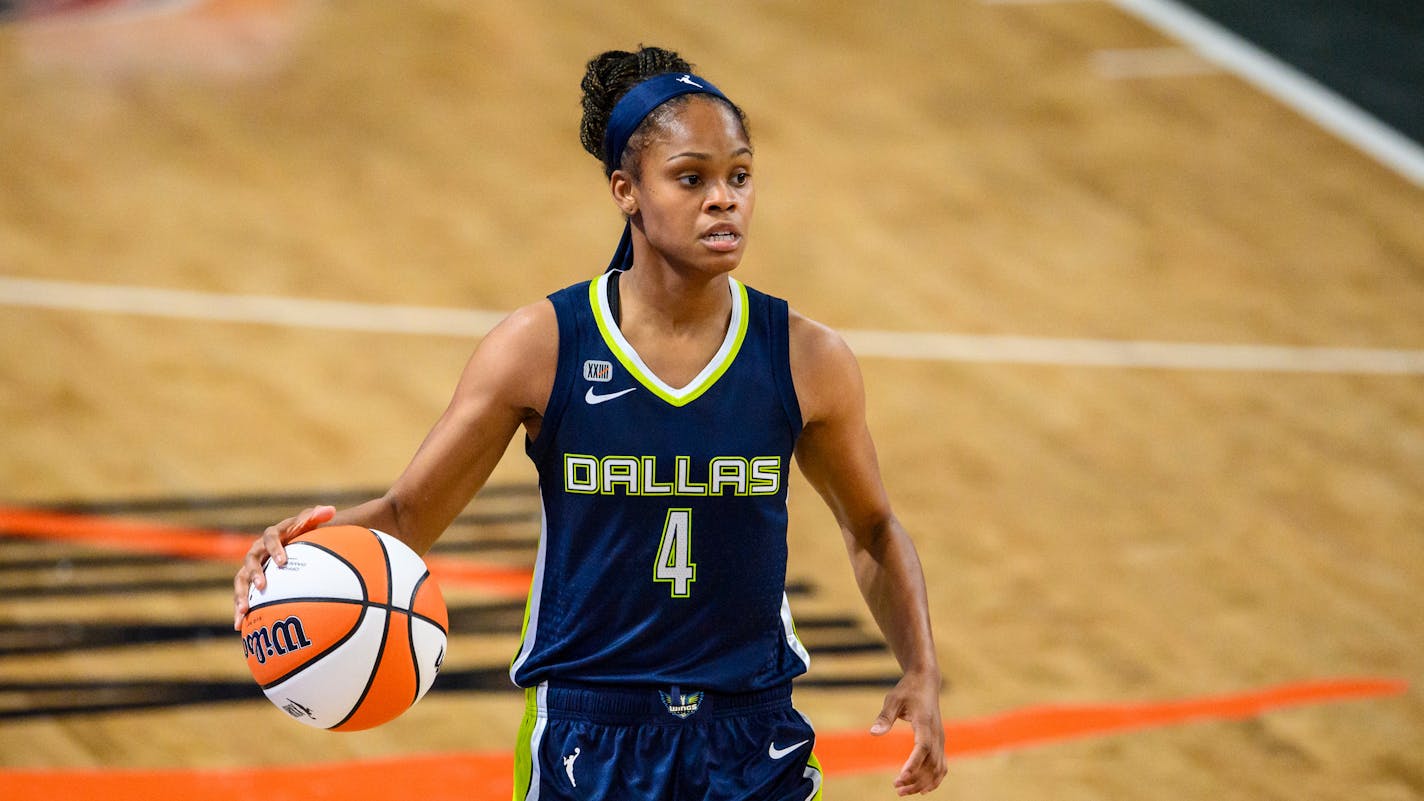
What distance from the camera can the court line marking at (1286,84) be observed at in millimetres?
10734

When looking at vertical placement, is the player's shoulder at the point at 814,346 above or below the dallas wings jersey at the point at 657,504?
above

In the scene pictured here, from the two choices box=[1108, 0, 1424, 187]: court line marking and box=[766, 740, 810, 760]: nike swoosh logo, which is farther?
box=[1108, 0, 1424, 187]: court line marking

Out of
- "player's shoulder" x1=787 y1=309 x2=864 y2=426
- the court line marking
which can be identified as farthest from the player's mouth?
the court line marking

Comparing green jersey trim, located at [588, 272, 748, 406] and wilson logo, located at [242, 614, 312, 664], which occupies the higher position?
green jersey trim, located at [588, 272, 748, 406]

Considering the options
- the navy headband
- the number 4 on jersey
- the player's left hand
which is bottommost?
the player's left hand

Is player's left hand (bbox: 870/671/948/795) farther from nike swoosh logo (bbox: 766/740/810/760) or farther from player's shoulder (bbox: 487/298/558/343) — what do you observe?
player's shoulder (bbox: 487/298/558/343)

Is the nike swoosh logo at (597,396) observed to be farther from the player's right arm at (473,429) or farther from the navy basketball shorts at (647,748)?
the navy basketball shorts at (647,748)

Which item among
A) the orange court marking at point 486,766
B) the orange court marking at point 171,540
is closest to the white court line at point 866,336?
the orange court marking at point 171,540

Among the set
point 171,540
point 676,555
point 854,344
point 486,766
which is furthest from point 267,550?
point 854,344

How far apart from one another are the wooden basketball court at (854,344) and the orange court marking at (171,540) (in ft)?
0.06

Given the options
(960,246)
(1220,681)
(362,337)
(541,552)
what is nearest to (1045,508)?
(1220,681)

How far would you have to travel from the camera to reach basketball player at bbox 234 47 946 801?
3.17 metres

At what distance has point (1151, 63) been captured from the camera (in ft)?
37.7

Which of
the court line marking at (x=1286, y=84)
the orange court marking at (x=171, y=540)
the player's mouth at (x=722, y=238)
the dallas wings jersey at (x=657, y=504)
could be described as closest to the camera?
the player's mouth at (x=722, y=238)
